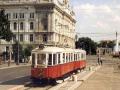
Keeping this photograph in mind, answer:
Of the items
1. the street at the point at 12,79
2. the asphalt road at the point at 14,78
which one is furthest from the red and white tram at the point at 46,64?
the asphalt road at the point at 14,78

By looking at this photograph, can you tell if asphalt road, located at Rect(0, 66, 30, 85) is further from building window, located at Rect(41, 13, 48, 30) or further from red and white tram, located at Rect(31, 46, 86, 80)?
building window, located at Rect(41, 13, 48, 30)

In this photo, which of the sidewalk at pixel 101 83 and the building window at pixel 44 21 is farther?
the building window at pixel 44 21

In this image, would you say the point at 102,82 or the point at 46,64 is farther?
the point at 102,82

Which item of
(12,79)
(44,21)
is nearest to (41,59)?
(12,79)

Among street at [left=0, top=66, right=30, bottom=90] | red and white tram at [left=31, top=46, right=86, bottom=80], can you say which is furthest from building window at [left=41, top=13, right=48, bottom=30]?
red and white tram at [left=31, top=46, right=86, bottom=80]

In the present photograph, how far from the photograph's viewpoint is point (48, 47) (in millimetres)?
32719

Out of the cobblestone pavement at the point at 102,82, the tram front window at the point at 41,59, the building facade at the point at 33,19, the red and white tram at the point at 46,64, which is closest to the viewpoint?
the cobblestone pavement at the point at 102,82

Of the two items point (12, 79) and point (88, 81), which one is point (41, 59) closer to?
point (88, 81)

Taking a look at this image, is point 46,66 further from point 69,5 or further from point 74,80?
point 69,5

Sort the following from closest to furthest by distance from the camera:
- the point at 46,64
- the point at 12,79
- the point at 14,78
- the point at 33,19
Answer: the point at 46,64 → the point at 12,79 → the point at 14,78 → the point at 33,19

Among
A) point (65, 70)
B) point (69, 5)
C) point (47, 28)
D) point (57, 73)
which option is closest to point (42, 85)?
point (57, 73)

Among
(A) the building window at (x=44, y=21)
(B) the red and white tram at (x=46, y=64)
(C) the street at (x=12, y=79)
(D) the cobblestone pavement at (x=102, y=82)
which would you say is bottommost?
(D) the cobblestone pavement at (x=102, y=82)

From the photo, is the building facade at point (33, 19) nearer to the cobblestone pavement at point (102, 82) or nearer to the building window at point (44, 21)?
the building window at point (44, 21)

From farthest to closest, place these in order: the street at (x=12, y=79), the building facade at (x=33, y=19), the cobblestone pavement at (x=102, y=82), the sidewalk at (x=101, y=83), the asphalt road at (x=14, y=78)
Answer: the building facade at (x=33, y=19)
the asphalt road at (x=14, y=78)
the street at (x=12, y=79)
the cobblestone pavement at (x=102, y=82)
the sidewalk at (x=101, y=83)
